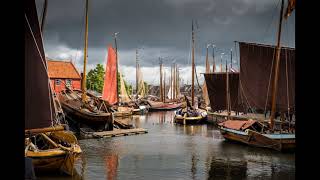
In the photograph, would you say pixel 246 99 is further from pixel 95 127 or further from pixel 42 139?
pixel 42 139

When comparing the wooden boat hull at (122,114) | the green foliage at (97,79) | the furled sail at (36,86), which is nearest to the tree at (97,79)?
the green foliage at (97,79)

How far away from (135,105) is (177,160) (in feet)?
161

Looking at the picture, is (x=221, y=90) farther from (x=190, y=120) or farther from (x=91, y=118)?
(x=91, y=118)

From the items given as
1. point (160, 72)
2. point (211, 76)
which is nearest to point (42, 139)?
point (211, 76)

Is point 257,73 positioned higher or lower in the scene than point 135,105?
higher

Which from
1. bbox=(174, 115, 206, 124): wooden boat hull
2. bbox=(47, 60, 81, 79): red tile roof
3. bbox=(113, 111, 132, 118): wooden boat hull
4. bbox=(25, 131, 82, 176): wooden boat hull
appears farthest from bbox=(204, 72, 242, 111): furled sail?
bbox=(25, 131, 82, 176): wooden boat hull

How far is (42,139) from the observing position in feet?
55.3

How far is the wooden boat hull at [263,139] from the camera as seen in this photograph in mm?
23344

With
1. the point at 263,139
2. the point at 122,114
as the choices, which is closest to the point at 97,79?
the point at 122,114

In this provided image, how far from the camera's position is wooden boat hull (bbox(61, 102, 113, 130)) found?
105ft

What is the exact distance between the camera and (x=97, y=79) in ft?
269

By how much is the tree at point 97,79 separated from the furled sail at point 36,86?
7133 centimetres

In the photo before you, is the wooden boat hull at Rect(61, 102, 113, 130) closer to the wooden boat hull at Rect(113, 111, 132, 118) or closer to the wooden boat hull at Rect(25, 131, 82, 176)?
the wooden boat hull at Rect(25, 131, 82, 176)
